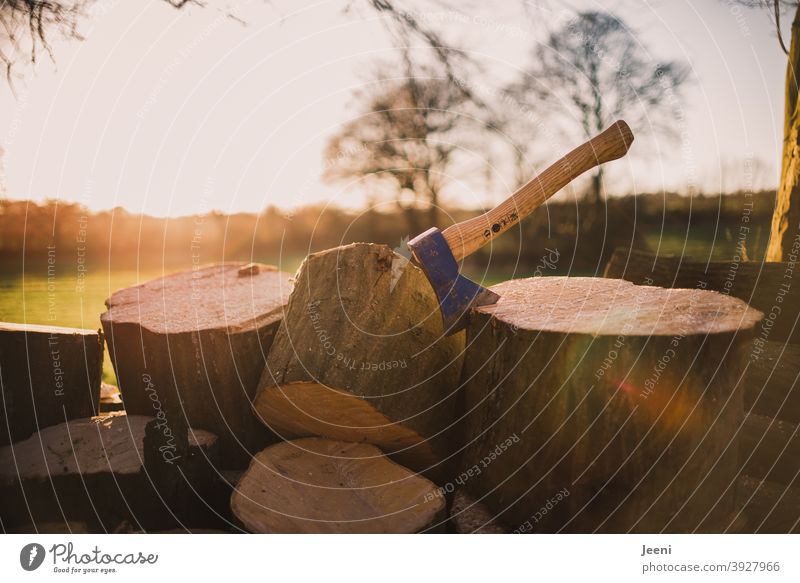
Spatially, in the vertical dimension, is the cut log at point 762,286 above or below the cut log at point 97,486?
above

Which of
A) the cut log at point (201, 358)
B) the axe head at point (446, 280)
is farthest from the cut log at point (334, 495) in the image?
the axe head at point (446, 280)

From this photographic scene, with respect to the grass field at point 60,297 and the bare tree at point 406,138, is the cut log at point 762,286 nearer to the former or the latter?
the bare tree at point 406,138

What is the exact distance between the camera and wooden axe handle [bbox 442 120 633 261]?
246 cm

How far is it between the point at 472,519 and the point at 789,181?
2820 millimetres

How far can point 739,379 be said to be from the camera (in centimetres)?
212

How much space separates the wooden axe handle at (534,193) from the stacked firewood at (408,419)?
0.83ft

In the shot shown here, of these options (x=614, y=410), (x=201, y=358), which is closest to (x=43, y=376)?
(x=201, y=358)

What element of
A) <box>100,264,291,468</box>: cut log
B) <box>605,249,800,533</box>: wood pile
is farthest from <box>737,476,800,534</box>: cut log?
<box>100,264,291,468</box>: cut log

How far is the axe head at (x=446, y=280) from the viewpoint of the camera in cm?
231

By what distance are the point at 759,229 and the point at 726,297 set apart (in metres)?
1.64

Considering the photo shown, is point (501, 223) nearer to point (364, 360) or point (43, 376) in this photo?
point (364, 360)

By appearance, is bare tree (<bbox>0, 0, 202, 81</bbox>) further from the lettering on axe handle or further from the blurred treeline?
the lettering on axe handle
